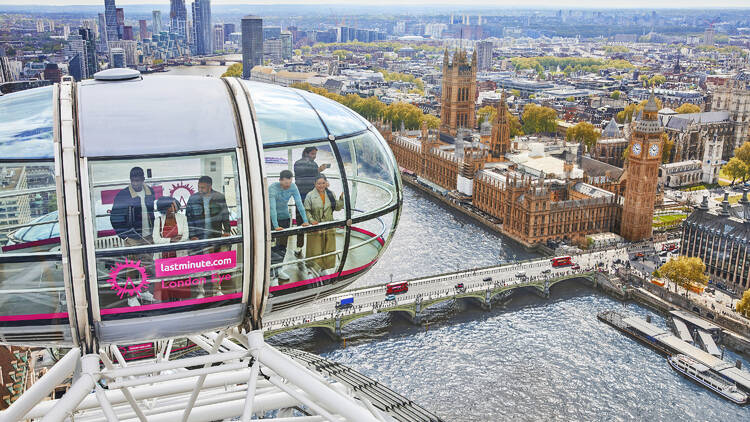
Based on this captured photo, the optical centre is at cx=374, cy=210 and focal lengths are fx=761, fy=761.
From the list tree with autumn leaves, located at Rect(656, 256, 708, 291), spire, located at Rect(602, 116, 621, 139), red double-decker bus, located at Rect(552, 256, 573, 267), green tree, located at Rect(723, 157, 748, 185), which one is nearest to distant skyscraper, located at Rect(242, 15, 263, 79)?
spire, located at Rect(602, 116, 621, 139)

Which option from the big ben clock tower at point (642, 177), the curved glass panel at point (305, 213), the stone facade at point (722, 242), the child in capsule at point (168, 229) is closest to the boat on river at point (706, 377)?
the stone facade at point (722, 242)

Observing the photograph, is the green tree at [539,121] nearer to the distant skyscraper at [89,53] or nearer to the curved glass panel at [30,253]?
the distant skyscraper at [89,53]

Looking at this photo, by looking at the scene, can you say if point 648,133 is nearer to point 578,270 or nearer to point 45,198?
point 578,270

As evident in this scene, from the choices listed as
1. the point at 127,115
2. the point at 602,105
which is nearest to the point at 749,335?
the point at 127,115

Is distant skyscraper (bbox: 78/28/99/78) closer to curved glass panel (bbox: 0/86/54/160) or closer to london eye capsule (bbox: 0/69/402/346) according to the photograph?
curved glass panel (bbox: 0/86/54/160)

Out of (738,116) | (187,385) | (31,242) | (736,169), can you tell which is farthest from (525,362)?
(738,116)

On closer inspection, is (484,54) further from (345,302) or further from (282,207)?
(282,207)

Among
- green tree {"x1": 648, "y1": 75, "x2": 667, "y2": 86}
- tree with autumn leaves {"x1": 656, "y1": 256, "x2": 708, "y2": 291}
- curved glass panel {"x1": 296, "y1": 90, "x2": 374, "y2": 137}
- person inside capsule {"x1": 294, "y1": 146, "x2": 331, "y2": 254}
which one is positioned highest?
curved glass panel {"x1": 296, "y1": 90, "x2": 374, "y2": 137}
